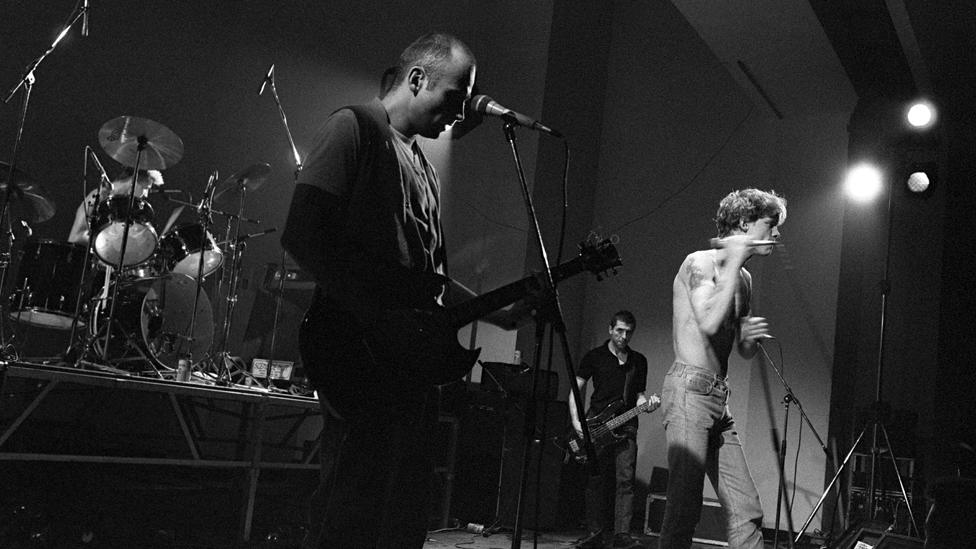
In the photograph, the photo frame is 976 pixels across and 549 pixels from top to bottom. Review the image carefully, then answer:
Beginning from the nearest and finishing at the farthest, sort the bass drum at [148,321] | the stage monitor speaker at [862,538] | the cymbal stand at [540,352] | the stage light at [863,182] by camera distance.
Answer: the cymbal stand at [540,352] < the stage monitor speaker at [862,538] < the bass drum at [148,321] < the stage light at [863,182]

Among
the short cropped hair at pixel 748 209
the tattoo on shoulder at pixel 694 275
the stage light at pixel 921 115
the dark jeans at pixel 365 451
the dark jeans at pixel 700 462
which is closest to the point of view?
the dark jeans at pixel 365 451

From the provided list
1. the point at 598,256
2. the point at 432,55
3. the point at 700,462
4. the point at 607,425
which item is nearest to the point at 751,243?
the point at 700,462

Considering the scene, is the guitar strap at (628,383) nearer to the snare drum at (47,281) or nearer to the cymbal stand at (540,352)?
the snare drum at (47,281)

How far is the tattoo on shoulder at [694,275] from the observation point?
3.32 meters

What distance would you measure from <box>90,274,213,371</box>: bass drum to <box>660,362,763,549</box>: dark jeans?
424cm

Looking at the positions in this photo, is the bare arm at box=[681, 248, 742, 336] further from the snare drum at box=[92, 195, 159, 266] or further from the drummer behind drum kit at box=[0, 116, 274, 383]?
the snare drum at box=[92, 195, 159, 266]

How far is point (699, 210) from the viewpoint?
A: 8.74m

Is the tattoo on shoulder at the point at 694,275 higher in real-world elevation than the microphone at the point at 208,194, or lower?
lower

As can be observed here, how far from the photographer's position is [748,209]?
141 inches

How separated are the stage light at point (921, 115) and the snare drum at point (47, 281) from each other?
6.77 m

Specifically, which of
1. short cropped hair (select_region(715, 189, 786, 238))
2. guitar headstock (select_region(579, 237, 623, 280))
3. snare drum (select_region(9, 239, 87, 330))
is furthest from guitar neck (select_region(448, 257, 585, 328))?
snare drum (select_region(9, 239, 87, 330))

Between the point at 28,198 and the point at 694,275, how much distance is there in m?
4.89

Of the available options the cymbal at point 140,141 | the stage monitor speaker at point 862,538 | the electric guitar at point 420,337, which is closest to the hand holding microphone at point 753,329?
the electric guitar at point 420,337

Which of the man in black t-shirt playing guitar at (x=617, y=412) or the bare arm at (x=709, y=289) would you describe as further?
the man in black t-shirt playing guitar at (x=617, y=412)
